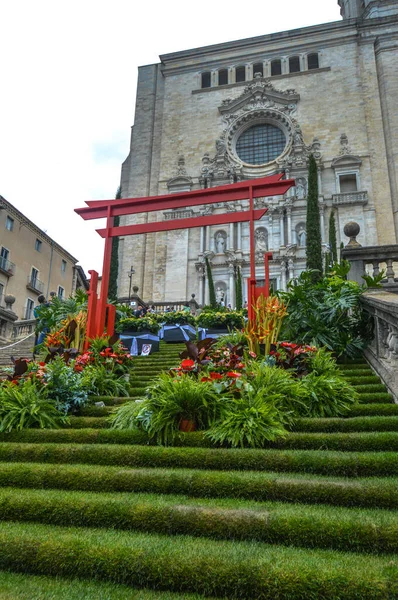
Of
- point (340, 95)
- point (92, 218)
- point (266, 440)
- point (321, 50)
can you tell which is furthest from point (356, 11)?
point (266, 440)

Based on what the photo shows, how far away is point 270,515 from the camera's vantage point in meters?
3.02

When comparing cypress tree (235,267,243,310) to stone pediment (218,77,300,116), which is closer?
cypress tree (235,267,243,310)

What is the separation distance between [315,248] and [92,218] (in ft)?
47.8

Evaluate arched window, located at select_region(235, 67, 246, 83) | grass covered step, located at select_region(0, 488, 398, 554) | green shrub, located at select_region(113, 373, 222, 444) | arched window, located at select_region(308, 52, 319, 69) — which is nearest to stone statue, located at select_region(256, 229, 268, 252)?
arched window, located at select_region(235, 67, 246, 83)

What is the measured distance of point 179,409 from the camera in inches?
189

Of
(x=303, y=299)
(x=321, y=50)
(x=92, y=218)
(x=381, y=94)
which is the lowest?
(x=303, y=299)

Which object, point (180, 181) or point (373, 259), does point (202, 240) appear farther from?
point (373, 259)

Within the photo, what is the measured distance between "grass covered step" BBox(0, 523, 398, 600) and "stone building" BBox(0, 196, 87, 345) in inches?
982

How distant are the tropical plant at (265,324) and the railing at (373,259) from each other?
2.56 m

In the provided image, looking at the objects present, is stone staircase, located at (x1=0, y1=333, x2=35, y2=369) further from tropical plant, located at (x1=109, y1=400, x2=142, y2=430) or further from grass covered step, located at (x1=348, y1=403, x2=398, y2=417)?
grass covered step, located at (x1=348, y1=403, x2=398, y2=417)

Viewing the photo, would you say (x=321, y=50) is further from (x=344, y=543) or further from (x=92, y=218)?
(x=344, y=543)

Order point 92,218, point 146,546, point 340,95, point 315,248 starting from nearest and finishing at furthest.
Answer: point 146,546 → point 92,218 → point 315,248 → point 340,95

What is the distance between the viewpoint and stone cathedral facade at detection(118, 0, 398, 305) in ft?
91.1

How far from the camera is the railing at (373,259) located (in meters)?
8.64
